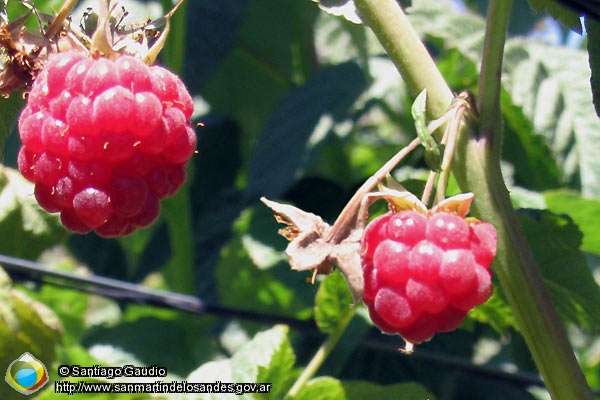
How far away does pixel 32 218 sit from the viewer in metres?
1.16

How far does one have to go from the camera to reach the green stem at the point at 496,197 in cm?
71

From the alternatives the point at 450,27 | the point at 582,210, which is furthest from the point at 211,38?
the point at 582,210

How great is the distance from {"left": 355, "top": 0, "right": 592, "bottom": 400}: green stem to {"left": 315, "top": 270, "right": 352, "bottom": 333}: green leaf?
311 millimetres

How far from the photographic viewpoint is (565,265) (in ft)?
3.05

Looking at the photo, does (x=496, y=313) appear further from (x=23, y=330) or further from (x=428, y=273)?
(x=23, y=330)

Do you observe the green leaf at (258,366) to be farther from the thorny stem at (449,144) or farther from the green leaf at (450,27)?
the green leaf at (450,27)

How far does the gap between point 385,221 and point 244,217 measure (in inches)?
23.8

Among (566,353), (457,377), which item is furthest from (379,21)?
(457,377)

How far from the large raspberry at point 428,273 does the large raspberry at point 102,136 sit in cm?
19

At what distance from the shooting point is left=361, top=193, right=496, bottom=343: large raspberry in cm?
65

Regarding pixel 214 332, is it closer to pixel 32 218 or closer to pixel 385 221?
pixel 32 218

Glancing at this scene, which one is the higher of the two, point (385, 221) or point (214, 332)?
point (385, 221)

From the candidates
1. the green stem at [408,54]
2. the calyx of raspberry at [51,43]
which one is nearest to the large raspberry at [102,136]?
the calyx of raspberry at [51,43]

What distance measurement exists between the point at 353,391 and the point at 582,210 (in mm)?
361
